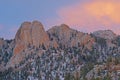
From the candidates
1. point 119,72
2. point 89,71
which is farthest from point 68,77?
point 119,72

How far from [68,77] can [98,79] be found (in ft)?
124

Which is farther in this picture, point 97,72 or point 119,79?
point 97,72

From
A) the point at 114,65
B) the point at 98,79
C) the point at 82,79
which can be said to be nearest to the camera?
the point at 98,79

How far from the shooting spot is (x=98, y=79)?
163 meters

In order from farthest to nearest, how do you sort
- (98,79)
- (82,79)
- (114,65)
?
1. (114,65)
2. (82,79)
3. (98,79)

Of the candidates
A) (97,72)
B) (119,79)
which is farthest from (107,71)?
(119,79)

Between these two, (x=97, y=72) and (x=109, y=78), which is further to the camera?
(x=97, y=72)

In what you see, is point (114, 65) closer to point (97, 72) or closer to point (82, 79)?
point (97, 72)

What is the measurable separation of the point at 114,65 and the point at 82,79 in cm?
2117

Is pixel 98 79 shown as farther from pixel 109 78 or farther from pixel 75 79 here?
pixel 75 79

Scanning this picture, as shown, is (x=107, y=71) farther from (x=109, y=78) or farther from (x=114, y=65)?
(x=109, y=78)

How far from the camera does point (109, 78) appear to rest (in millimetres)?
163625

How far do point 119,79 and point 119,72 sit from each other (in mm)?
13712

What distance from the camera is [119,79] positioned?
16788 centimetres
